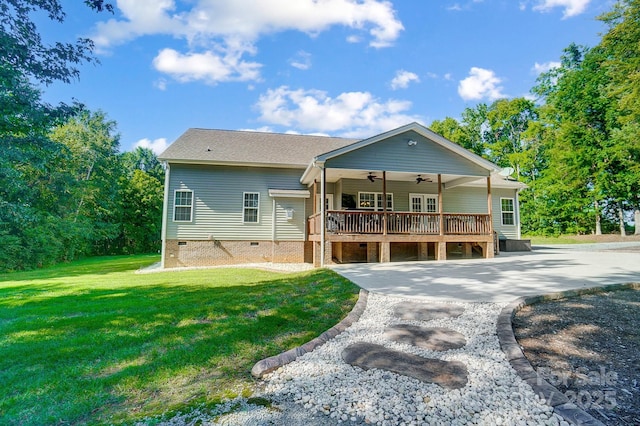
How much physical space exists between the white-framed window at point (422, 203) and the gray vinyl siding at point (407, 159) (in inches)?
115

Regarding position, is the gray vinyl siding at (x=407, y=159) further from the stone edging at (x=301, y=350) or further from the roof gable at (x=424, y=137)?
the stone edging at (x=301, y=350)

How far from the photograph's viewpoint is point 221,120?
20.2 meters

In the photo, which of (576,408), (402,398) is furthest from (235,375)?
(576,408)

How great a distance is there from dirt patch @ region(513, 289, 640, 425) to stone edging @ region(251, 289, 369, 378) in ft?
6.72

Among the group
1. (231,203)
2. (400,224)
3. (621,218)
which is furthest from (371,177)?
(621,218)

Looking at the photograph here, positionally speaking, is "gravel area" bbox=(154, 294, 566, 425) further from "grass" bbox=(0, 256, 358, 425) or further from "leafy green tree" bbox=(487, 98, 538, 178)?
"leafy green tree" bbox=(487, 98, 538, 178)

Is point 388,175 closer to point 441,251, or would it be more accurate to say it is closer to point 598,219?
point 441,251

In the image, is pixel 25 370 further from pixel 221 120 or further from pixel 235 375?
pixel 221 120

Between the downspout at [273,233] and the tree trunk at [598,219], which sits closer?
the downspout at [273,233]

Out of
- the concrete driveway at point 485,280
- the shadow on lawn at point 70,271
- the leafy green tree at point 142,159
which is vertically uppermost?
the leafy green tree at point 142,159

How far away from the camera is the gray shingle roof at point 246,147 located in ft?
42.0

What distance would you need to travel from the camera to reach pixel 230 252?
12938mm

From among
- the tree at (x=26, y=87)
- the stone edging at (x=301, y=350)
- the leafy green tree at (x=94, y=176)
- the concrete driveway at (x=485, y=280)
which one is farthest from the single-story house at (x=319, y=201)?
the leafy green tree at (x=94, y=176)

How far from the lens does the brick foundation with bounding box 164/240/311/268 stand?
41.0ft
